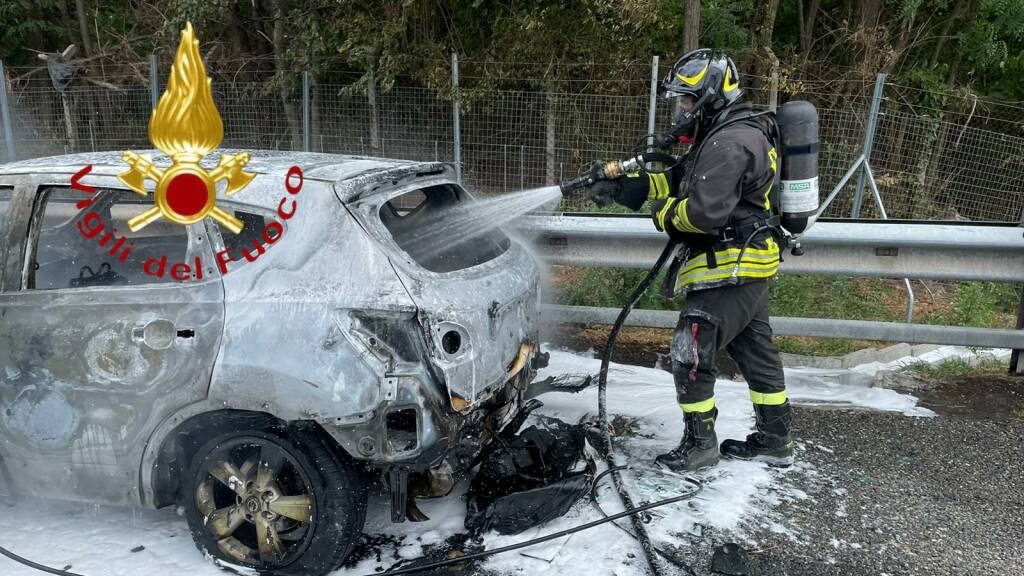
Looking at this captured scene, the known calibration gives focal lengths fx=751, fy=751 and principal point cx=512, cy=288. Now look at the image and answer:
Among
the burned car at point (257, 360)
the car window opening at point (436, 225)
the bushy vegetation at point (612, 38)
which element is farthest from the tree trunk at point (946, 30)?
the burned car at point (257, 360)

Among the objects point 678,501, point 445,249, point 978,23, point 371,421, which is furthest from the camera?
point 978,23

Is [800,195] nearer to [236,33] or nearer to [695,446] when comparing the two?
[695,446]

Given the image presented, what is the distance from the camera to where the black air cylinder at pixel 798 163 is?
149 inches

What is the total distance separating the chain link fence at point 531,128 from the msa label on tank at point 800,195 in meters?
4.79

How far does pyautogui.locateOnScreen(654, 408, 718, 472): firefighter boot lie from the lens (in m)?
3.99

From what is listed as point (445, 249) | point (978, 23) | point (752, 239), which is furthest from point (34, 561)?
point (978, 23)

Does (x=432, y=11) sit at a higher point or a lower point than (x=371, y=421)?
higher

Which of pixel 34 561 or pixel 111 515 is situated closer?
pixel 34 561

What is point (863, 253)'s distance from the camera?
5082 millimetres

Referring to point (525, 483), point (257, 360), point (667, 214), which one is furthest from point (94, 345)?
point (667, 214)

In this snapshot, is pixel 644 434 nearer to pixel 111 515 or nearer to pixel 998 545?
pixel 998 545

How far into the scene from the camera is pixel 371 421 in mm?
2809

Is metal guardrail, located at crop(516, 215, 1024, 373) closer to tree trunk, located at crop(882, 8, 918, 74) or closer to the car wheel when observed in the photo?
the car wheel

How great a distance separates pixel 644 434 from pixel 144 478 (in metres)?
2.68
